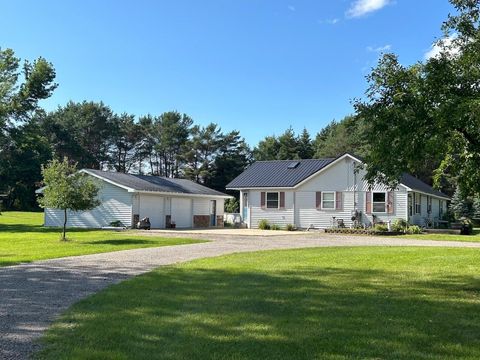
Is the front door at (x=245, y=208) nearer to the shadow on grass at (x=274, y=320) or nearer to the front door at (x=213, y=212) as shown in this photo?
the front door at (x=213, y=212)

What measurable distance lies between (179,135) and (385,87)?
209ft

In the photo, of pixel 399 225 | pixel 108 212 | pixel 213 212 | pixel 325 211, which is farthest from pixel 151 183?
pixel 399 225

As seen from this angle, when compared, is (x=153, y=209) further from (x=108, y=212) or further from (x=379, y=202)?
(x=379, y=202)

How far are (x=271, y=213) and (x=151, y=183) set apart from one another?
8445 millimetres

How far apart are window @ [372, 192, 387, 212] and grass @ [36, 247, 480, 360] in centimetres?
1952

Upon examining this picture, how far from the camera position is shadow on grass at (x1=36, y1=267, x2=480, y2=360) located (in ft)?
17.8

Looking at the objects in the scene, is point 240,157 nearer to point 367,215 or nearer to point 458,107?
point 367,215

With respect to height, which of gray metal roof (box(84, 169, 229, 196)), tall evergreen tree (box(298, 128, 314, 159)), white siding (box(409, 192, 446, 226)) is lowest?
white siding (box(409, 192, 446, 226))

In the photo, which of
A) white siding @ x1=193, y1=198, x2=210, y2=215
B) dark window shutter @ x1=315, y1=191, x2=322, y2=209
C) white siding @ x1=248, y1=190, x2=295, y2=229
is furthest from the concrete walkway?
white siding @ x1=193, y1=198, x2=210, y2=215

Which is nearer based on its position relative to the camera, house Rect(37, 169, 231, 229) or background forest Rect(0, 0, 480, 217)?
background forest Rect(0, 0, 480, 217)

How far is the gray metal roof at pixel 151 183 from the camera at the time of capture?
32.7m

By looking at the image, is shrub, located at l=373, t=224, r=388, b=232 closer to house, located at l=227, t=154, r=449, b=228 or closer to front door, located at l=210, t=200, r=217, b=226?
house, located at l=227, t=154, r=449, b=228

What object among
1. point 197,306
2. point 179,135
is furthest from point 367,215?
point 179,135

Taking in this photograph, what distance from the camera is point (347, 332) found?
6.13 metres
